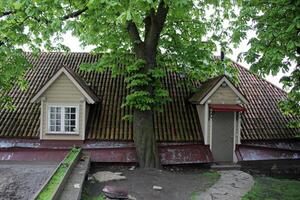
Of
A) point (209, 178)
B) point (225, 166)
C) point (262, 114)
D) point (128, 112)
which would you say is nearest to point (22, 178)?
point (128, 112)

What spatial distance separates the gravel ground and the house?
0.53 m

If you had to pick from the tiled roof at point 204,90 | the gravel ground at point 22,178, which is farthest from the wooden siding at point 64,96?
the tiled roof at point 204,90

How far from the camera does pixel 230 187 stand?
1223cm

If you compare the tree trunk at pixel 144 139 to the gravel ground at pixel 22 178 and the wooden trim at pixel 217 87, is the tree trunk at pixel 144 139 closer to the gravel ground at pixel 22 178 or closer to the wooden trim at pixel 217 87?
the wooden trim at pixel 217 87

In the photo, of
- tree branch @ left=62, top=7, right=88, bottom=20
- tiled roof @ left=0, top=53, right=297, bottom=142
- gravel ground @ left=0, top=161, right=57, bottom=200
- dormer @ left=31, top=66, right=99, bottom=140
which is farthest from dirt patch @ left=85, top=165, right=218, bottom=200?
tree branch @ left=62, top=7, right=88, bottom=20

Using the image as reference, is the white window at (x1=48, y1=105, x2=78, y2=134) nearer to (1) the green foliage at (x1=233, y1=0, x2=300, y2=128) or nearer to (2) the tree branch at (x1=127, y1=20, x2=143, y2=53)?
(2) the tree branch at (x1=127, y1=20, x2=143, y2=53)

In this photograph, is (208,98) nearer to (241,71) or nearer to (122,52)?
(122,52)

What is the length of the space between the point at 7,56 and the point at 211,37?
880 cm

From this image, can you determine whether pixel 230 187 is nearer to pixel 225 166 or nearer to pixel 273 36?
pixel 225 166

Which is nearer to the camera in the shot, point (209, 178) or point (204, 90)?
point (209, 178)

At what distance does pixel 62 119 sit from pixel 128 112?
126 inches

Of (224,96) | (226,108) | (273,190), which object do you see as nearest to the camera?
(273,190)

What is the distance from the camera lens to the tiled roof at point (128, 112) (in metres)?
17.1

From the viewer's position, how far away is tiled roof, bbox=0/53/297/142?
17109mm
